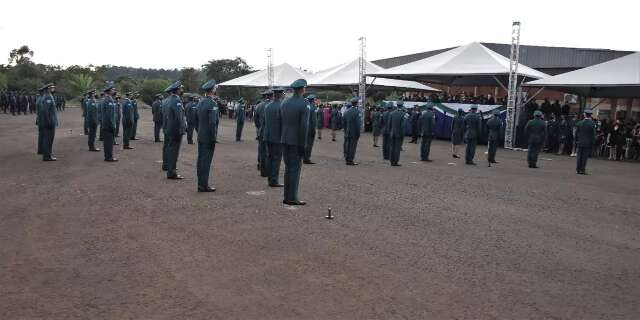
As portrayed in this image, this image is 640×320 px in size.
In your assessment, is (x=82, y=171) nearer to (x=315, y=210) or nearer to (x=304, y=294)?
(x=315, y=210)

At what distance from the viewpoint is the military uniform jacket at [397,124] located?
14654mm

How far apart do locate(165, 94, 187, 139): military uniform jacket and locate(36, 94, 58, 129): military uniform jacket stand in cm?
420

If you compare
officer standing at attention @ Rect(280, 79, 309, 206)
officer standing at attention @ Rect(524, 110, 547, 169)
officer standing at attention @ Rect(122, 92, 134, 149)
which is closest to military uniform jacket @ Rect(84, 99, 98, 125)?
officer standing at attention @ Rect(122, 92, 134, 149)

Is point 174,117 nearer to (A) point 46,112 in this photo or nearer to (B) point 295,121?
(B) point 295,121

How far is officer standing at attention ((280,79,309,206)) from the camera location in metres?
8.27

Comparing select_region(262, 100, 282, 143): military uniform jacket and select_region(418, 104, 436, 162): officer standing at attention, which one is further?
select_region(418, 104, 436, 162): officer standing at attention

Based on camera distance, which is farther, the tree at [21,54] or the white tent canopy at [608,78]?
the tree at [21,54]

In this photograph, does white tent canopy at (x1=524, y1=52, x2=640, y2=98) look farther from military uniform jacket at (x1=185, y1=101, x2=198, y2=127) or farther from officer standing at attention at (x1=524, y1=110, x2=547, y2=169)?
military uniform jacket at (x1=185, y1=101, x2=198, y2=127)

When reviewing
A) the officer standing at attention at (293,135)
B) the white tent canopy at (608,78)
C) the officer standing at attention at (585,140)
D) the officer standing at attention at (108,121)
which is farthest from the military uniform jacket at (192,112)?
the white tent canopy at (608,78)

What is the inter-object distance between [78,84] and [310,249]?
7023cm

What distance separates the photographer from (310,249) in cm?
606

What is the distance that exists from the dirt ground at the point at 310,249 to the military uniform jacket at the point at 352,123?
327 cm

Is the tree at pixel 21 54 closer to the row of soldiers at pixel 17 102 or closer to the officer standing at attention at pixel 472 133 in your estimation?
the row of soldiers at pixel 17 102

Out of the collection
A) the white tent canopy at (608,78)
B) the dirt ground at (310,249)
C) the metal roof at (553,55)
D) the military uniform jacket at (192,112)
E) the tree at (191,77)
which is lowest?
the dirt ground at (310,249)
